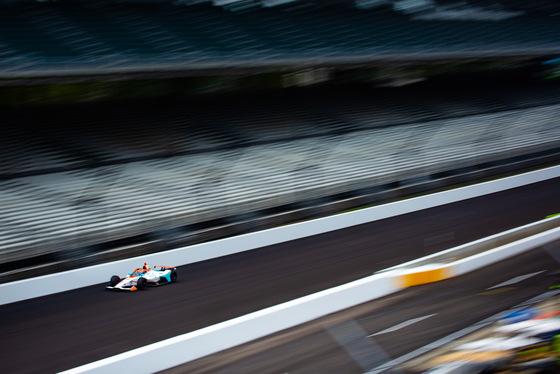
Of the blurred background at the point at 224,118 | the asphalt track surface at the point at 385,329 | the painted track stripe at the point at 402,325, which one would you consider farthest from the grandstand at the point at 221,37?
the painted track stripe at the point at 402,325

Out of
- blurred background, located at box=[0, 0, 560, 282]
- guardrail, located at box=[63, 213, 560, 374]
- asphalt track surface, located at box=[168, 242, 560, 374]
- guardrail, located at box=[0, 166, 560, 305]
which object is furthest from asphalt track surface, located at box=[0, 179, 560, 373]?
blurred background, located at box=[0, 0, 560, 282]

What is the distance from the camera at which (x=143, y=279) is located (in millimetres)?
8281

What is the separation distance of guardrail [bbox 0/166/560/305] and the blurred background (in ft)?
2.39

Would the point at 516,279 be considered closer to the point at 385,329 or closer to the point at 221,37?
the point at 385,329

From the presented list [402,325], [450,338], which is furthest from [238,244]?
[450,338]

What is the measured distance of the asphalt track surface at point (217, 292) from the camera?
6.44m

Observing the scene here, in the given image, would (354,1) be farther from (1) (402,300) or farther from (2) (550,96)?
(1) (402,300)

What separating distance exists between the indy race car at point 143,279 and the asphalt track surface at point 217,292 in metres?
0.11

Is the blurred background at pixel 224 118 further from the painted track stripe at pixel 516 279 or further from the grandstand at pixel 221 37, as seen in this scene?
the painted track stripe at pixel 516 279

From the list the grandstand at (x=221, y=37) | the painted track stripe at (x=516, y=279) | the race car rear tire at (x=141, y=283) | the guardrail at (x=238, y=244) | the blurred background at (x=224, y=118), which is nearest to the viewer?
the painted track stripe at (x=516, y=279)

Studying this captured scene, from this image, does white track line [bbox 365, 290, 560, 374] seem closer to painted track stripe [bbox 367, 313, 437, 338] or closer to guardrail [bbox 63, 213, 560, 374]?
painted track stripe [bbox 367, 313, 437, 338]

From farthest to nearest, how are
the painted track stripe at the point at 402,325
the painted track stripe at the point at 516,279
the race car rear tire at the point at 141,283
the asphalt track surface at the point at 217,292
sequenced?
the race car rear tire at the point at 141,283
the painted track stripe at the point at 516,279
the asphalt track surface at the point at 217,292
the painted track stripe at the point at 402,325

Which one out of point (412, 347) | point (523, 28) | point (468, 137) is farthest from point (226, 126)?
point (523, 28)

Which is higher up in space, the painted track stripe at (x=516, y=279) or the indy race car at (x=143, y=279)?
the indy race car at (x=143, y=279)
